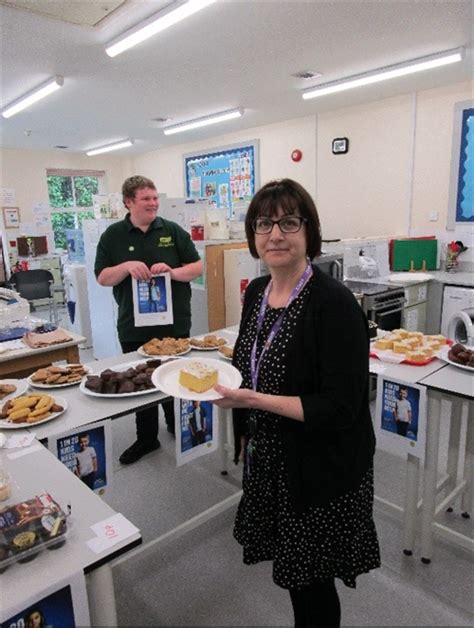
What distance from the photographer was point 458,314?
3748 mm

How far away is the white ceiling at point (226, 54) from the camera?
3.02m

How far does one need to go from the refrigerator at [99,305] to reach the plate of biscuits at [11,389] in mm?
2750

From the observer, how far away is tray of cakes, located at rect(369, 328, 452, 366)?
2.13 metres

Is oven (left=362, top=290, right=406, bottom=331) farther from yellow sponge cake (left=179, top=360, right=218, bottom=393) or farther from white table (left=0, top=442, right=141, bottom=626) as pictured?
white table (left=0, top=442, right=141, bottom=626)

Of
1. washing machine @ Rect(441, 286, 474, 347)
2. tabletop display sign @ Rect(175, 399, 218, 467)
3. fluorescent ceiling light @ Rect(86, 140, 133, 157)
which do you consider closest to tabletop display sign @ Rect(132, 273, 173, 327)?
tabletop display sign @ Rect(175, 399, 218, 467)

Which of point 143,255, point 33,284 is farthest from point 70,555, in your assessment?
point 33,284

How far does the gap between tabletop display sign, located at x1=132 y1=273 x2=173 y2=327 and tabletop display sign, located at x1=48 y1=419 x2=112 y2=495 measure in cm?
89

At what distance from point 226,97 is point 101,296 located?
8.92ft

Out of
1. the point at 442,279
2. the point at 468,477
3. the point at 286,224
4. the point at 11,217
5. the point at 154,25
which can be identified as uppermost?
the point at 154,25

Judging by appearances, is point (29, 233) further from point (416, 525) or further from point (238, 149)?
point (416, 525)

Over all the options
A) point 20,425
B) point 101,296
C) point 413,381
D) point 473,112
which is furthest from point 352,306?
point 473,112

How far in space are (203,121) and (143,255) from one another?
14.2ft

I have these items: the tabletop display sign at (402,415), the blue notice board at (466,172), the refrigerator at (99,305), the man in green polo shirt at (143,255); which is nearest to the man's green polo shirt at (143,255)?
the man in green polo shirt at (143,255)

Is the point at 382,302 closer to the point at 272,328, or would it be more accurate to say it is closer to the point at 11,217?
the point at 272,328
